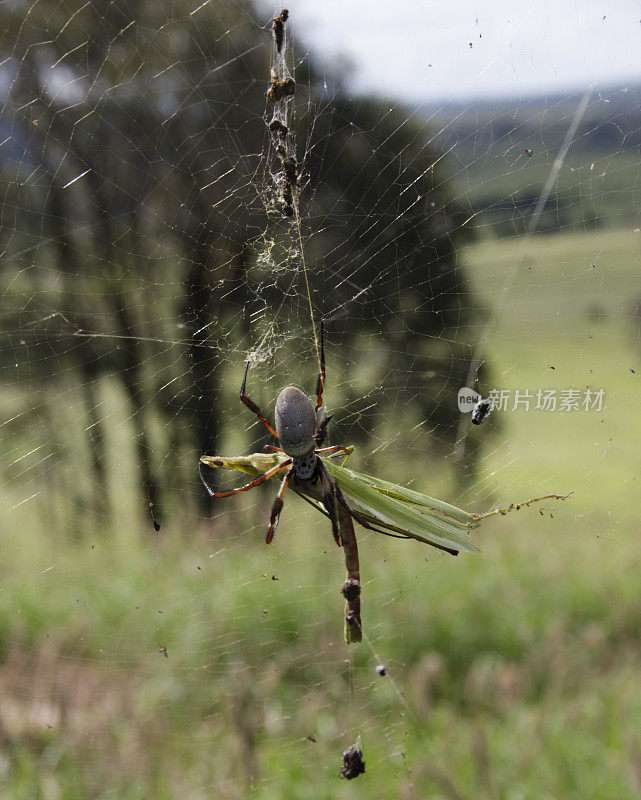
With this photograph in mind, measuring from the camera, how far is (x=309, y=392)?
1.96m

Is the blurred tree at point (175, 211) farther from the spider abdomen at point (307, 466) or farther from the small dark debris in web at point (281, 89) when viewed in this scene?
the spider abdomen at point (307, 466)

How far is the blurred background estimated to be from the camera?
97.6 inches

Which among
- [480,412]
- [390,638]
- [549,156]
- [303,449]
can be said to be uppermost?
[549,156]

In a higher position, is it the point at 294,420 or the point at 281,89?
the point at 281,89

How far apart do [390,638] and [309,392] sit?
7.17ft

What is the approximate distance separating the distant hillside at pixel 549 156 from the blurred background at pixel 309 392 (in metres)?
0.02

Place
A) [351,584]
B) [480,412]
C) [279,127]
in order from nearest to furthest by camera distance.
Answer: [351,584] → [279,127] → [480,412]

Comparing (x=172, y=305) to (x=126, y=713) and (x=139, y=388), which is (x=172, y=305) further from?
(x=126, y=713)

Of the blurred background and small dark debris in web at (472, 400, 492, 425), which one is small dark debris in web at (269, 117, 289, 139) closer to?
the blurred background

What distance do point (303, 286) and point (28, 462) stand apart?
4.13 meters

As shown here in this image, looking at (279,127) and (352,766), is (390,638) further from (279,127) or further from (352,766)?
(279,127)

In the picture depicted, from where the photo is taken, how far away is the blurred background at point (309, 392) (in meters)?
2.48

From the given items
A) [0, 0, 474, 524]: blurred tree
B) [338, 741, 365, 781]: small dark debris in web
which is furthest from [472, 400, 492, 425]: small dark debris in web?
[338, 741, 365, 781]: small dark debris in web

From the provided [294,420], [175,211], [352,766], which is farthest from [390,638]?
[175,211]
